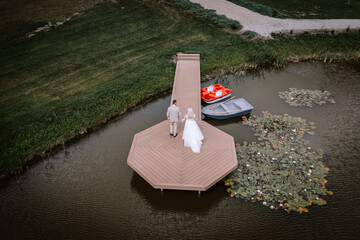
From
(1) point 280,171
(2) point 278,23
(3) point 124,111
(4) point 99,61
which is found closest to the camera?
(1) point 280,171

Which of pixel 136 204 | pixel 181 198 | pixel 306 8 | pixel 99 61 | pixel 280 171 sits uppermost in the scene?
pixel 306 8

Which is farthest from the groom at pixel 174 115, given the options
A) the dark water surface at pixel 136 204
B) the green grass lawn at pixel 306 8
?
the green grass lawn at pixel 306 8

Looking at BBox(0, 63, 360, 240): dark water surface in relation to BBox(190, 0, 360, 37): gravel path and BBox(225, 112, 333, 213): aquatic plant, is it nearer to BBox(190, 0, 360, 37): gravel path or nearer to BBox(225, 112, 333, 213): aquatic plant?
BBox(225, 112, 333, 213): aquatic plant

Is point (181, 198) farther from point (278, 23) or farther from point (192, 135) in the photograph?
point (278, 23)

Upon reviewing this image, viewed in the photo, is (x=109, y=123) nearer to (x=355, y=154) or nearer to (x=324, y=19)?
(x=355, y=154)

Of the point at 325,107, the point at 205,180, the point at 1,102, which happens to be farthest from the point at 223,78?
the point at 1,102

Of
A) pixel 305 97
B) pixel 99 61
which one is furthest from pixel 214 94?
pixel 99 61
